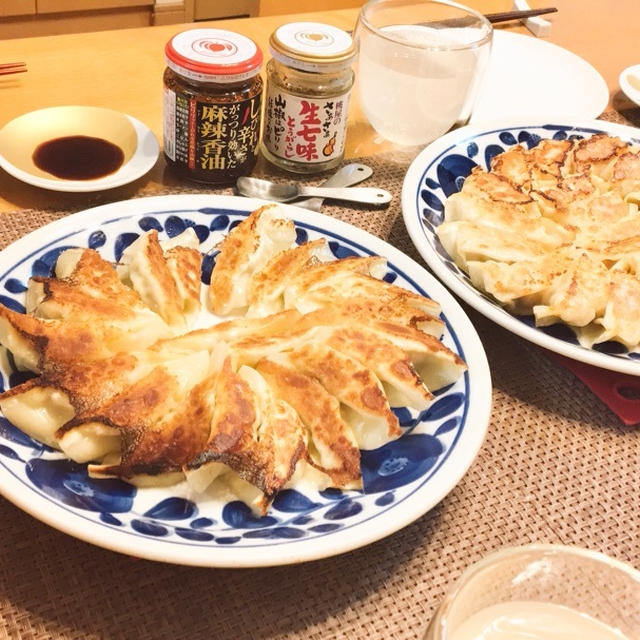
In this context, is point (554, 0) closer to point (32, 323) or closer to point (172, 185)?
point (172, 185)

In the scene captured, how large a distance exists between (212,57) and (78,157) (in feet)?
1.36

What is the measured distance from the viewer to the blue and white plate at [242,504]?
3.03ft

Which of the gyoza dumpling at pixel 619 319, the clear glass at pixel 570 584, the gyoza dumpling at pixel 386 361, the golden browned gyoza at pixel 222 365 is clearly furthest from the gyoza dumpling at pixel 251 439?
the gyoza dumpling at pixel 619 319

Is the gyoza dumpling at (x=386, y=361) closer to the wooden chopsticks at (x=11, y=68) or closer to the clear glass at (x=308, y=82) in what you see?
the clear glass at (x=308, y=82)

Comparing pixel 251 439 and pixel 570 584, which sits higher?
pixel 570 584

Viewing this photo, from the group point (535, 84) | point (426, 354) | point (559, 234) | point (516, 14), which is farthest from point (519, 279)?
point (516, 14)

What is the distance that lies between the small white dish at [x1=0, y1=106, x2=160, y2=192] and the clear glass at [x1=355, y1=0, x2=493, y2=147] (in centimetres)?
59

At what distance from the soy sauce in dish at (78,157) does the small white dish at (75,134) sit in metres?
0.01

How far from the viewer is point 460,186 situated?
1.76 m

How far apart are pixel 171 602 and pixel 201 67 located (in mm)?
1057

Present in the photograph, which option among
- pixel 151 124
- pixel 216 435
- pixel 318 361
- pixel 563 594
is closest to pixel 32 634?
pixel 216 435

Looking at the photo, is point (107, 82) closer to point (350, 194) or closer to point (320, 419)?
point (350, 194)

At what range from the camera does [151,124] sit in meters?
2.01

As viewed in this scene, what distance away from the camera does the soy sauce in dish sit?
68.0 inches
